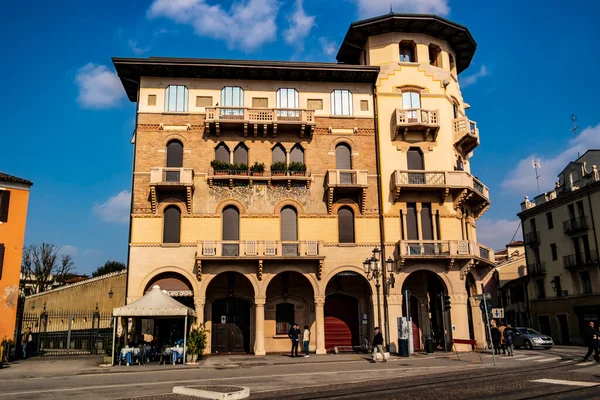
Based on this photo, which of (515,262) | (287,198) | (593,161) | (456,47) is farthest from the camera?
(515,262)

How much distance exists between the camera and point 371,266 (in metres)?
27.7

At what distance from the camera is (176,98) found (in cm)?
3188

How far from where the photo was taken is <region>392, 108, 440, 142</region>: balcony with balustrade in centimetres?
3225

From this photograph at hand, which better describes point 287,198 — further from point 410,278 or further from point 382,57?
point 382,57

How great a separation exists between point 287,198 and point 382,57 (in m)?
11.5

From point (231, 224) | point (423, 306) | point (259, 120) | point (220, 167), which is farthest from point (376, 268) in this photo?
point (259, 120)

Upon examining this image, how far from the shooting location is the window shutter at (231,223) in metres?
30.5

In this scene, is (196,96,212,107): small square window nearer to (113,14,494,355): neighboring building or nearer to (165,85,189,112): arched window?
(113,14,494,355): neighboring building

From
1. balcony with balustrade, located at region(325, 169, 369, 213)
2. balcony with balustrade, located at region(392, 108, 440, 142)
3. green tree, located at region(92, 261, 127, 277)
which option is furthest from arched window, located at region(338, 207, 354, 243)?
green tree, located at region(92, 261, 127, 277)

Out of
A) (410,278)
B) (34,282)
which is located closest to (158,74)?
(410,278)

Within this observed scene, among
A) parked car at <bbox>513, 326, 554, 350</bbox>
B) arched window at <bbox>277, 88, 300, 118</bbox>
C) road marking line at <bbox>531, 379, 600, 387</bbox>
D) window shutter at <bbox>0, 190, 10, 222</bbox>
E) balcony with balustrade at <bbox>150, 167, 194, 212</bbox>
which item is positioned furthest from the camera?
parked car at <bbox>513, 326, 554, 350</bbox>

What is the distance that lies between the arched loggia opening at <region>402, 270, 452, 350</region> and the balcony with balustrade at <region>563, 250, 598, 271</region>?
18.5m

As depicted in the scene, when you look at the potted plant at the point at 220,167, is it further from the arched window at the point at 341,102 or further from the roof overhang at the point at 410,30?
the roof overhang at the point at 410,30

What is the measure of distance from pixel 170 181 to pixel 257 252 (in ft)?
20.8
